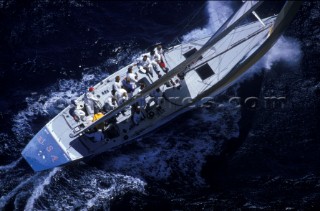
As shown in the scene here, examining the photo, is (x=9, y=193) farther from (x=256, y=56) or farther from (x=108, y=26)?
(x=256, y=56)

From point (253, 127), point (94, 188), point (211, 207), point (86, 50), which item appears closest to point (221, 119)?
point (253, 127)

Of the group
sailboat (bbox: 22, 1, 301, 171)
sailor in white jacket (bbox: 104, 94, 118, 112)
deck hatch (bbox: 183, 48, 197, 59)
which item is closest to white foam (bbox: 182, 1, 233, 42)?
deck hatch (bbox: 183, 48, 197, 59)

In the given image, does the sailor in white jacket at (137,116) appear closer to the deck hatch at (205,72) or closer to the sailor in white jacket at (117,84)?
the sailor in white jacket at (117,84)

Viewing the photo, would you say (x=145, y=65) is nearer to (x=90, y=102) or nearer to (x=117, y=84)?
(x=117, y=84)

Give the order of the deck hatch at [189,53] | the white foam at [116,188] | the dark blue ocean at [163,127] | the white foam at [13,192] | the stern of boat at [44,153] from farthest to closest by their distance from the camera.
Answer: the deck hatch at [189,53] < the stern of boat at [44,153] < the white foam at [116,188] < the dark blue ocean at [163,127] < the white foam at [13,192]

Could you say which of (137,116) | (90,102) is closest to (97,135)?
(90,102)

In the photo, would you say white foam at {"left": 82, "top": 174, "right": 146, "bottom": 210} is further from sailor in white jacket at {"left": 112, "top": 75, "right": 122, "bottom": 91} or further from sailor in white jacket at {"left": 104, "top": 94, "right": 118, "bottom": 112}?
sailor in white jacket at {"left": 112, "top": 75, "right": 122, "bottom": 91}

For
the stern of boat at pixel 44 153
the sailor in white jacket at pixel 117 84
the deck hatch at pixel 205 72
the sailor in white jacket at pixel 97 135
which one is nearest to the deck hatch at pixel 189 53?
the deck hatch at pixel 205 72
